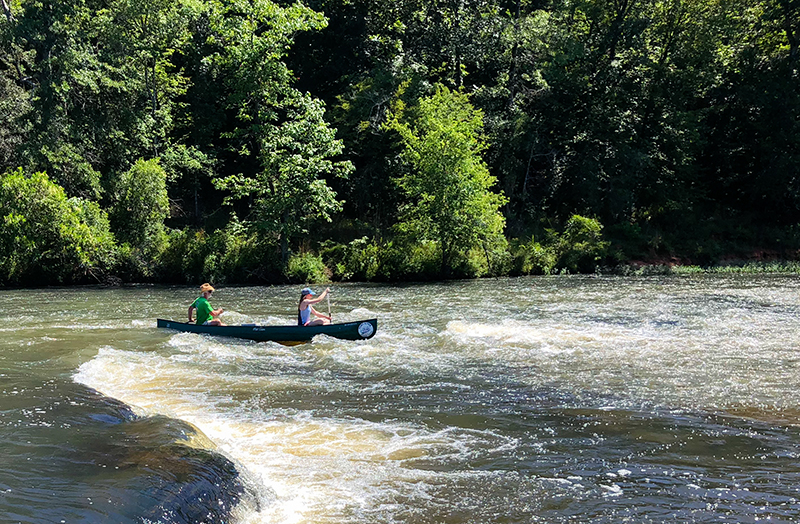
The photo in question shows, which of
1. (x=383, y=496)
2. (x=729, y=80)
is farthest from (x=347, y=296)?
(x=729, y=80)

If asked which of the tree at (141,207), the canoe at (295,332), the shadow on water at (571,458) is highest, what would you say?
the tree at (141,207)

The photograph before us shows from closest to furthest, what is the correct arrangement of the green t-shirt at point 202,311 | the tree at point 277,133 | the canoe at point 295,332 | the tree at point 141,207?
the canoe at point 295,332, the green t-shirt at point 202,311, the tree at point 277,133, the tree at point 141,207

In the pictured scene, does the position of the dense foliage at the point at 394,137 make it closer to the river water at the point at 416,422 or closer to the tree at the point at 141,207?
the tree at the point at 141,207

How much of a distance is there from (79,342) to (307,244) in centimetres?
1517

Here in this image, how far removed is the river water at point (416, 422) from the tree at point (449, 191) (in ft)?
32.4

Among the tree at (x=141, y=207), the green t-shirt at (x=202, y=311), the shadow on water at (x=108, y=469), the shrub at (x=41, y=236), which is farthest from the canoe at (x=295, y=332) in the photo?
the tree at (x=141, y=207)

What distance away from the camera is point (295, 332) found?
14.8m

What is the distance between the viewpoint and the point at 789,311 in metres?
17.1

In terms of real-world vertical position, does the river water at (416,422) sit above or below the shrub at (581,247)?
below

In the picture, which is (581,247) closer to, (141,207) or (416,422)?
(141,207)

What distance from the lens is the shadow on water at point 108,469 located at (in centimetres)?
572

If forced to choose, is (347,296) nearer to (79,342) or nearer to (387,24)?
(79,342)

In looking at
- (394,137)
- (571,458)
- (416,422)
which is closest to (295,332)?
(416,422)

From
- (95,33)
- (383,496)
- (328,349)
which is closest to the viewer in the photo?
(383,496)
